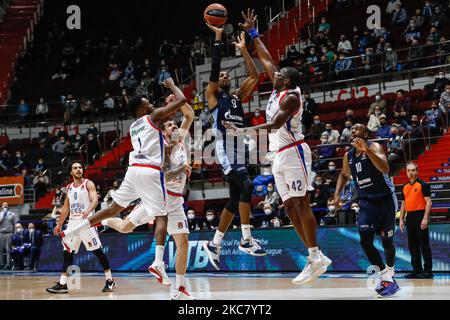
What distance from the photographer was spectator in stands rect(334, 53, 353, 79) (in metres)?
23.3

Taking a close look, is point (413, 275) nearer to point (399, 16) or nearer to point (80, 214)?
point (80, 214)

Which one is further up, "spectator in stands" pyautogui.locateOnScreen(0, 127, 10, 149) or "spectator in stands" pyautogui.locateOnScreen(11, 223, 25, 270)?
"spectator in stands" pyautogui.locateOnScreen(0, 127, 10, 149)

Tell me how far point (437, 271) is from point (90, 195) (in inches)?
292

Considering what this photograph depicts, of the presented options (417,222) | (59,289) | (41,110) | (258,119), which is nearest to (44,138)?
(41,110)

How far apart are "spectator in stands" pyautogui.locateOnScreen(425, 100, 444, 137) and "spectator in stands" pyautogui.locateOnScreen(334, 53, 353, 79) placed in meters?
4.32

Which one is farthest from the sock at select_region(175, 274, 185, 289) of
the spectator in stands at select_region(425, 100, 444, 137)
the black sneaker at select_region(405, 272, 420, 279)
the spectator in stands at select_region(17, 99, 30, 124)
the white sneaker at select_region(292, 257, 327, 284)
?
the spectator in stands at select_region(17, 99, 30, 124)

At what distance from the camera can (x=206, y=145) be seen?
63.9ft

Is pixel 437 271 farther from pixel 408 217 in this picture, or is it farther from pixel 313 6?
pixel 313 6

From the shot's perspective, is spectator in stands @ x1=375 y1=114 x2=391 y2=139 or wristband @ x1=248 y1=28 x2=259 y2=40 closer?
wristband @ x1=248 y1=28 x2=259 y2=40

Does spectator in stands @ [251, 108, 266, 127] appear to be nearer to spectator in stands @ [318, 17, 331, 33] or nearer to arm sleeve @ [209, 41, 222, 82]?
spectator in stands @ [318, 17, 331, 33]

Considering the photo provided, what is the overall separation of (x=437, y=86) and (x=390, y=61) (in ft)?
7.32

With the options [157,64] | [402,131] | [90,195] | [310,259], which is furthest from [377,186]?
[157,64]

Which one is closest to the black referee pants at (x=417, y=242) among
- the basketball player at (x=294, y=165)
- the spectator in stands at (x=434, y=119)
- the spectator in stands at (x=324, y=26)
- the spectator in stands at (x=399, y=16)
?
the basketball player at (x=294, y=165)

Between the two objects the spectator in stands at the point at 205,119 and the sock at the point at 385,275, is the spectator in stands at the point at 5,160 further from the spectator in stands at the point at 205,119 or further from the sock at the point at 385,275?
the sock at the point at 385,275
